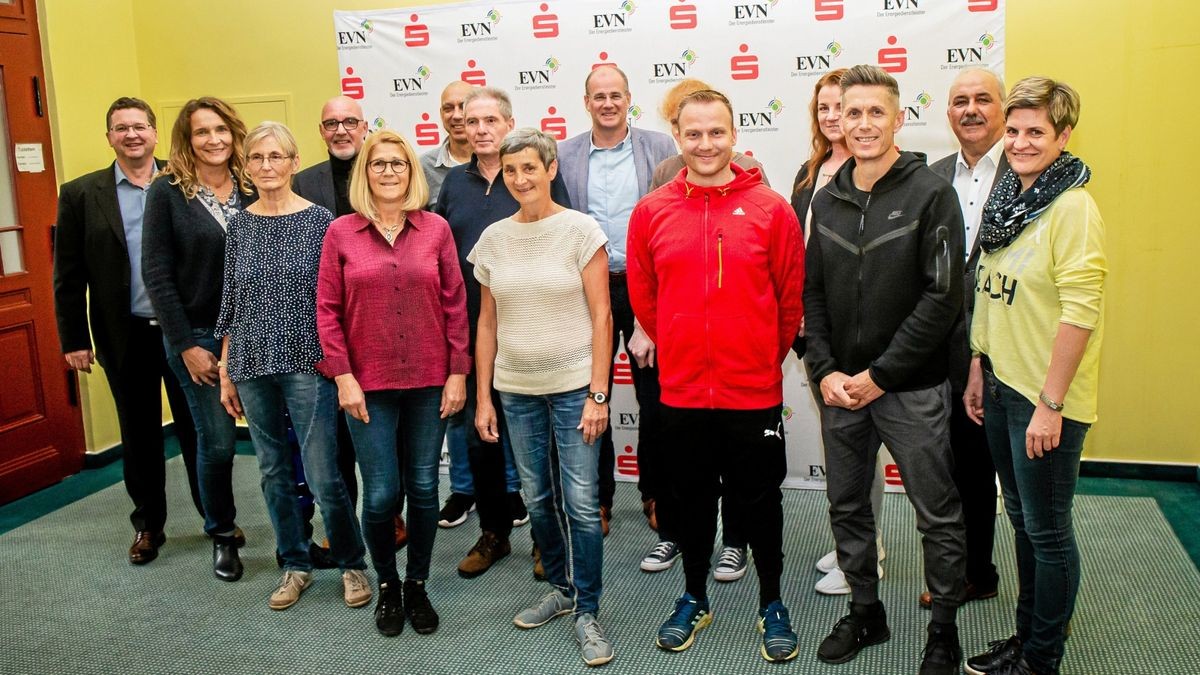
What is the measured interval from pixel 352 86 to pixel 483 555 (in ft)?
7.99

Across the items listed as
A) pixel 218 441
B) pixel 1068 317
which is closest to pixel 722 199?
pixel 1068 317

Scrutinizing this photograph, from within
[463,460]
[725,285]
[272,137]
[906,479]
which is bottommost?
[463,460]

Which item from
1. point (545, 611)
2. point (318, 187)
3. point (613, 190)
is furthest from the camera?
point (318, 187)

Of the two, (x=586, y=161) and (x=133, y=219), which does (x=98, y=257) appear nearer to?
(x=133, y=219)

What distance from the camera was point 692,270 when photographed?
2588 mm

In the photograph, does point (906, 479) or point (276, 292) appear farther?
point (276, 292)

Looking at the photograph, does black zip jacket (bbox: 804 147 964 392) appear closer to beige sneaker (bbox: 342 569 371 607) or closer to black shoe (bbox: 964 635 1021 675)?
black shoe (bbox: 964 635 1021 675)

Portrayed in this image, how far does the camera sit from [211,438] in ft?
10.9

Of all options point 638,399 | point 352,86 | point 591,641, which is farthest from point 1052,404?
point 352,86

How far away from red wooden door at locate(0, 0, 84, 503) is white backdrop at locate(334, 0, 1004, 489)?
4.71ft

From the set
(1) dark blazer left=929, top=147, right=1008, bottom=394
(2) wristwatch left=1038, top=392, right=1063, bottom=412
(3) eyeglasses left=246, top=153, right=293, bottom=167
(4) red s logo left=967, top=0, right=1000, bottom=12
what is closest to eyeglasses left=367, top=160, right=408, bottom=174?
(3) eyeglasses left=246, top=153, right=293, bottom=167

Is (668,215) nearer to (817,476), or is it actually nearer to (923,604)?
(923,604)

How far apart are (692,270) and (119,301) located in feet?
7.43

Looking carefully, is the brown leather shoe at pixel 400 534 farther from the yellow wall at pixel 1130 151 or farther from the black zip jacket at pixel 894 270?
the yellow wall at pixel 1130 151
